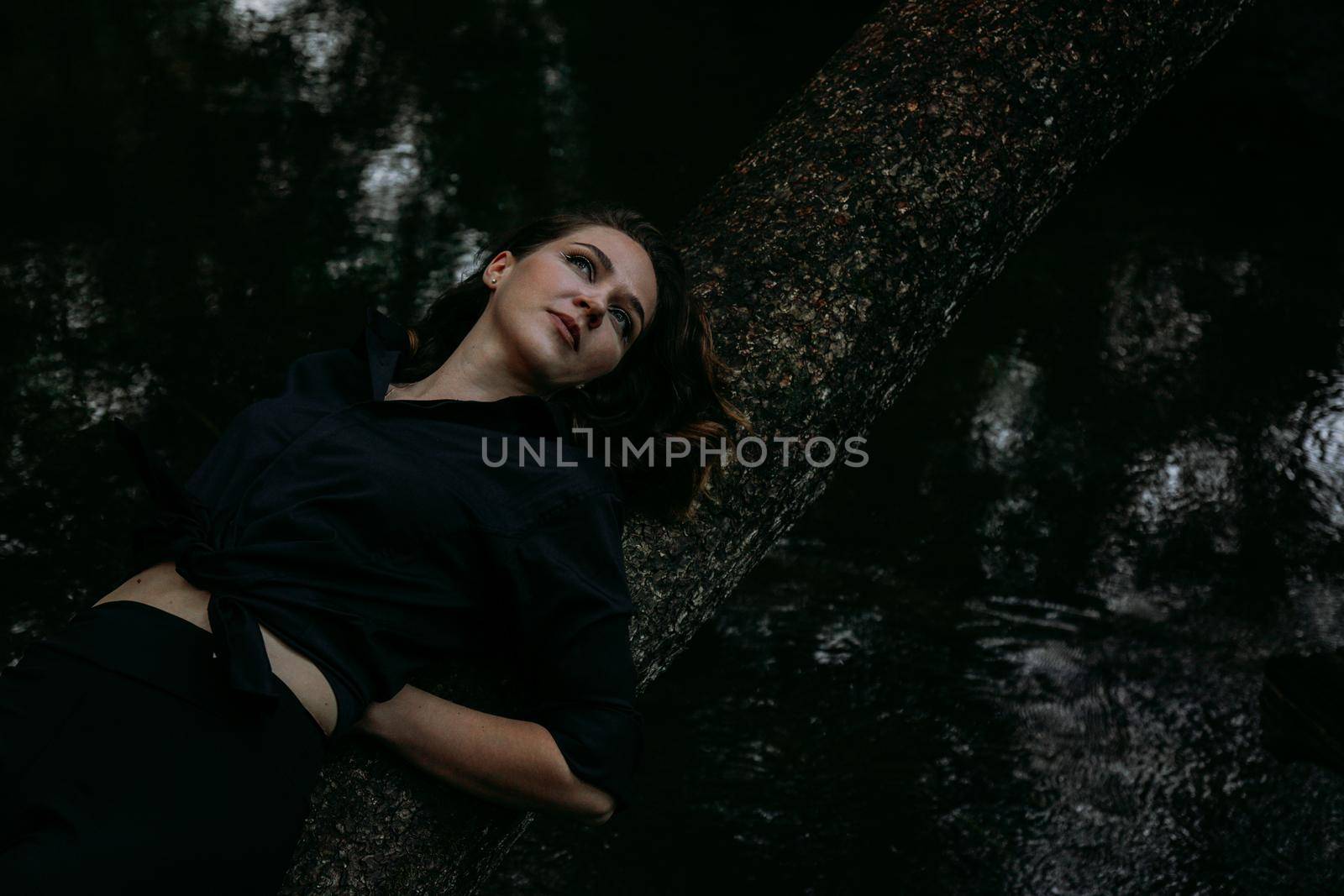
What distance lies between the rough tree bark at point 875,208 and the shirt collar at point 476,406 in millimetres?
251

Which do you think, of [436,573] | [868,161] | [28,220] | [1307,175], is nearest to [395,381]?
[436,573]

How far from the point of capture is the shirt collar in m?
1.71

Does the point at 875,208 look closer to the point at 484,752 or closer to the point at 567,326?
the point at 567,326

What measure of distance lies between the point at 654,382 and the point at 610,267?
224 mm

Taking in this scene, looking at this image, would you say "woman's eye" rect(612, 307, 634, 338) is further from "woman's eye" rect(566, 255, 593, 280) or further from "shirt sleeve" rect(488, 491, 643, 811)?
"shirt sleeve" rect(488, 491, 643, 811)

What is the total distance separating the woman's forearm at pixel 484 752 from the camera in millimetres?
1465

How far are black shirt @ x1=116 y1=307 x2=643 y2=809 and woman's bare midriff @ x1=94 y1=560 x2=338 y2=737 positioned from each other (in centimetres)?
2

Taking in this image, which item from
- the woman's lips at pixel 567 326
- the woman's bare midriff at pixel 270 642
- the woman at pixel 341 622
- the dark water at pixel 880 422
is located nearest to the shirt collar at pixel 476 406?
the woman at pixel 341 622

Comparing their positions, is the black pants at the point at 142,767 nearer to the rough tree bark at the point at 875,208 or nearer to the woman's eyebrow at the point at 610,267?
the rough tree bark at the point at 875,208

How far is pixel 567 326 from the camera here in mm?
1817

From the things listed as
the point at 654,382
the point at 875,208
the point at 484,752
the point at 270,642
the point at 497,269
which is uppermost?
the point at 875,208

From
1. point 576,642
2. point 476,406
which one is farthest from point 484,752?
point 476,406

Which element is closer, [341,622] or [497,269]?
[341,622]

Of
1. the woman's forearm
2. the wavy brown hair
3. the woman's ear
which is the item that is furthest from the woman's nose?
the woman's forearm
